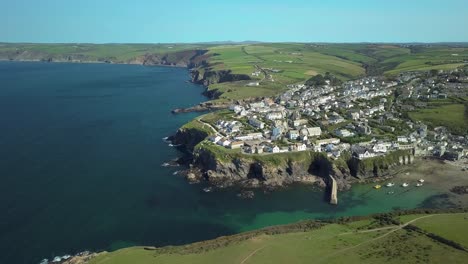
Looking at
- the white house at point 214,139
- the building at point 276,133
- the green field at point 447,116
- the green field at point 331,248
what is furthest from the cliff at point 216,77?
the green field at point 331,248

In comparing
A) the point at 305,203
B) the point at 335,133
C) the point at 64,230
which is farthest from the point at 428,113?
the point at 64,230

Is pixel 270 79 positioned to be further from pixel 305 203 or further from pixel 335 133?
pixel 305 203

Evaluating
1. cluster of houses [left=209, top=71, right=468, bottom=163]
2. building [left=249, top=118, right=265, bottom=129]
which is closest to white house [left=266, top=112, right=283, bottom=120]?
cluster of houses [left=209, top=71, right=468, bottom=163]

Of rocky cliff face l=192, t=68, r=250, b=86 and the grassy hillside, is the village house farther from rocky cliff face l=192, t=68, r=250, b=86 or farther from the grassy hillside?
rocky cliff face l=192, t=68, r=250, b=86

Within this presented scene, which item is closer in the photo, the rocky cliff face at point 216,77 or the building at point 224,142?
the building at point 224,142

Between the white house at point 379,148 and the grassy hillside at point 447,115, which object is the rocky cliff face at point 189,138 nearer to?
the white house at point 379,148
